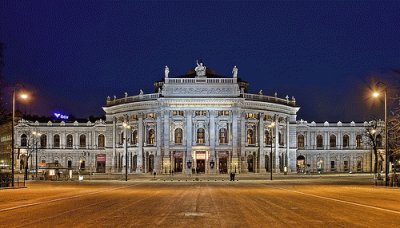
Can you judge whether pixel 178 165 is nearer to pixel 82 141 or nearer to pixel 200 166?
pixel 200 166

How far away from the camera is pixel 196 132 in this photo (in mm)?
114688

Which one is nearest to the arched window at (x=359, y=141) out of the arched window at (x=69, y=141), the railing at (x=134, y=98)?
the railing at (x=134, y=98)

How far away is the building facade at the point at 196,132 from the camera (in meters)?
113

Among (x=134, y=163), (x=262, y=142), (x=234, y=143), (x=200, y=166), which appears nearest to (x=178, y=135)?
(x=200, y=166)

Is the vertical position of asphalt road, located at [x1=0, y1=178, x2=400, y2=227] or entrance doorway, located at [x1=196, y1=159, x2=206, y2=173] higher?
asphalt road, located at [x1=0, y1=178, x2=400, y2=227]

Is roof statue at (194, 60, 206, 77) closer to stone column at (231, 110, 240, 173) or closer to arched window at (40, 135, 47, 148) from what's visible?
stone column at (231, 110, 240, 173)

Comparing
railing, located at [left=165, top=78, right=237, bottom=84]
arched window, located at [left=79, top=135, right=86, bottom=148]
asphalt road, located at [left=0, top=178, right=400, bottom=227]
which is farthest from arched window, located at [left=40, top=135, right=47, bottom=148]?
asphalt road, located at [left=0, top=178, right=400, bottom=227]

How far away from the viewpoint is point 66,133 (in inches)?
5413

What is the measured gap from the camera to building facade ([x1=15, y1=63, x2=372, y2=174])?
→ 11306 cm

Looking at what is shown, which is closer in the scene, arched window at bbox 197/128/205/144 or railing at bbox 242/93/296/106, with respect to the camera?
arched window at bbox 197/128/205/144

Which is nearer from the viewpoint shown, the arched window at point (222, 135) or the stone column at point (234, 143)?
the stone column at point (234, 143)

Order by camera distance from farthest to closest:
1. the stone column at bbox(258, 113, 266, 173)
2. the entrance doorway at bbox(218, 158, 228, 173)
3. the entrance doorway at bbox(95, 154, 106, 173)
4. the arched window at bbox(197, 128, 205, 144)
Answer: the entrance doorway at bbox(95, 154, 106, 173), the stone column at bbox(258, 113, 266, 173), the arched window at bbox(197, 128, 205, 144), the entrance doorway at bbox(218, 158, 228, 173)

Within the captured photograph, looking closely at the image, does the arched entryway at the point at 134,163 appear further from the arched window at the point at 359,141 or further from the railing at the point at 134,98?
the arched window at the point at 359,141

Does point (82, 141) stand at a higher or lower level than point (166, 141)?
lower
